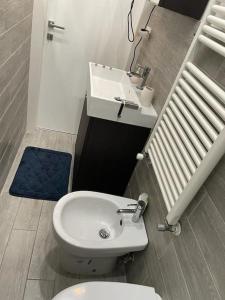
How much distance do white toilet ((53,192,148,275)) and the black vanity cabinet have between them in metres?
0.39

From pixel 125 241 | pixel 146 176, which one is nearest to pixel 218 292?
pixel 125 241

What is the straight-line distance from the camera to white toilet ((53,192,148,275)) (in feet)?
4.29

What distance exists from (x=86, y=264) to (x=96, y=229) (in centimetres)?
21

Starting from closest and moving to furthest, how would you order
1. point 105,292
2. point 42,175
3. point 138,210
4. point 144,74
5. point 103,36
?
point 105,292 → point 138,210 → point 144,74 → point 42,175 → point 103,36

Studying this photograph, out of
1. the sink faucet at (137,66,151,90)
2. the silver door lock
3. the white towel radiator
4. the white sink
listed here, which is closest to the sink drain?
the white towel radiator

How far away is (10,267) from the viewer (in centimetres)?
151

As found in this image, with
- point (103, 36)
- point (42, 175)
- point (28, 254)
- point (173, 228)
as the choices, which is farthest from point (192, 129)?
point (103, 36)

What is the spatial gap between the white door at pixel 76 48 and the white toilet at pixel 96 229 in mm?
1447

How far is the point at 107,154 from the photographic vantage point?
1885 millimetres

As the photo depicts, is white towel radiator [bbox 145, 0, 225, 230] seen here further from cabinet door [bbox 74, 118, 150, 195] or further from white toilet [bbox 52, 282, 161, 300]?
cabinet door [bbox 74, 118, 150, 195]

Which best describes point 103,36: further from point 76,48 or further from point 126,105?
point 126,105

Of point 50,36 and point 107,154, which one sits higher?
point 50,36

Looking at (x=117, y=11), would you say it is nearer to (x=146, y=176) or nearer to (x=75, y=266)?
(x=146, y=176)

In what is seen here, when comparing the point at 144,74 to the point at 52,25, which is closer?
the point at 144,74
